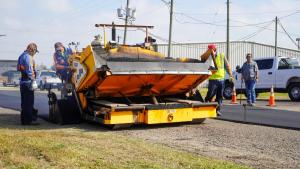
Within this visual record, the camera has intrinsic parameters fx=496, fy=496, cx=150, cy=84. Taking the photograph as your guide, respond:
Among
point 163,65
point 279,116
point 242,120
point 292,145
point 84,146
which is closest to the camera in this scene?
point 84,146

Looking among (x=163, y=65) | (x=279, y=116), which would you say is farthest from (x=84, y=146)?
(x=279, y=116)

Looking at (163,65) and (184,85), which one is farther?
(184,85)

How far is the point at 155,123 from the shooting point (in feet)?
32.2

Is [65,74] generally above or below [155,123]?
above

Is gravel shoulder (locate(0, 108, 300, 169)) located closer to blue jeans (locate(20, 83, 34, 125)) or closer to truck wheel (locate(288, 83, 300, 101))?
blue jeans (locate(20, 83, 34, 125))

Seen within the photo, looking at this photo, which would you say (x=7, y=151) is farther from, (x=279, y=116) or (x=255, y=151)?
(x=279, y=116)

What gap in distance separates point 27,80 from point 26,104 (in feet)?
1.67

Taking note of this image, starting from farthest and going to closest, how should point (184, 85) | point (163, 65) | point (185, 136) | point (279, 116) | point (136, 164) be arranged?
1. point (279, 116)
2. point (184, 85)
3. point (163, 65)
4. point (185, 136)
5. point (136, 164)

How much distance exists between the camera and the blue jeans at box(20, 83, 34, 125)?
1032 centimetres

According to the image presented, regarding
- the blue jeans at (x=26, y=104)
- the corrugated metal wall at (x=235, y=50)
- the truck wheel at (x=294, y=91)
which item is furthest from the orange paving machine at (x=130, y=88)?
the corrugated metal wall at (x=235, y=50)

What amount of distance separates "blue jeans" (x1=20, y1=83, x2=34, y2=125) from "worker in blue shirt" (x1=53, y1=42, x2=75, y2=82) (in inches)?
37.1

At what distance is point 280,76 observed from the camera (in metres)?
20.6

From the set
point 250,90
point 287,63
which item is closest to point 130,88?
point 250,90

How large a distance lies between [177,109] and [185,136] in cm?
122
